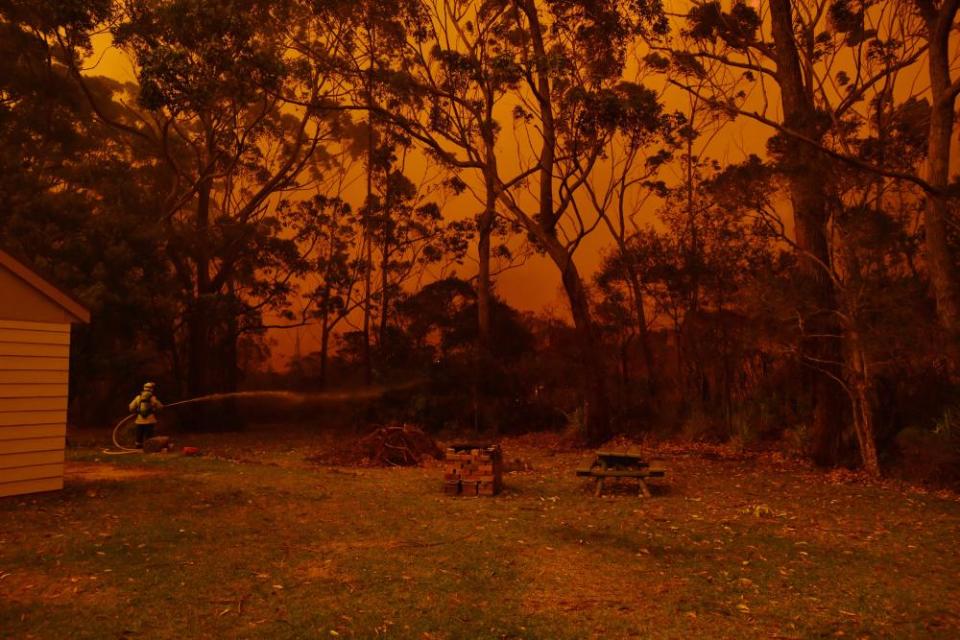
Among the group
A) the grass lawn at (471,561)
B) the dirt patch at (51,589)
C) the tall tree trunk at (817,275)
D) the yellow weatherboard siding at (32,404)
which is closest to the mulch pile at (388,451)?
the grass lawn at (471,561)

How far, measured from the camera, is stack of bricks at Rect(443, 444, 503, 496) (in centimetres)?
1012

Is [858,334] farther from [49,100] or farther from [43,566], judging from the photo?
[49,100]

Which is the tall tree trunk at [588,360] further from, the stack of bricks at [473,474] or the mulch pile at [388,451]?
the stack of bricks at [473,474]

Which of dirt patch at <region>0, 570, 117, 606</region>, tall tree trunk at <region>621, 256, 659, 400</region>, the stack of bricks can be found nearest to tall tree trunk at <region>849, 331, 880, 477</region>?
the stack of bricks

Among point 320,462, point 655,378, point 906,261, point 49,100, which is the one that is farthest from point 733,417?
point 49,100

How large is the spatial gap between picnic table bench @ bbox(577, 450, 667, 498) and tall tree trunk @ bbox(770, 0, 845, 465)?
404cm

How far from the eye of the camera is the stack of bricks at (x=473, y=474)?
10.1m

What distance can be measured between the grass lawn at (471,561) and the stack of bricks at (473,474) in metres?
0.30

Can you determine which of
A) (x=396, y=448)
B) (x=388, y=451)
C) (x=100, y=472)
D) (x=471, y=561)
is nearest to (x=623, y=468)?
(x=471, y=561)

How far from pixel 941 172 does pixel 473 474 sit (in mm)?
10591

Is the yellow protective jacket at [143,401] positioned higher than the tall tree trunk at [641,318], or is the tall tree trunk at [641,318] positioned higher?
the tall tree trunk at [641,318]

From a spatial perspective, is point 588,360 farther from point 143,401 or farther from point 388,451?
point 143,401

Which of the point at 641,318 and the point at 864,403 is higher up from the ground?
the point at 641,318

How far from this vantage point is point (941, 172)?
516 inches
